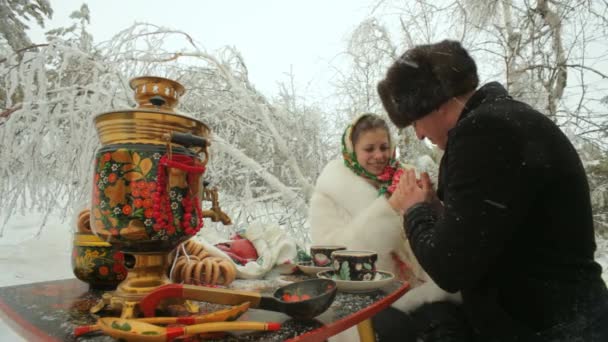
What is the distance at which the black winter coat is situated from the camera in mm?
993

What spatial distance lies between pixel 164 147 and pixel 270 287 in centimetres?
60

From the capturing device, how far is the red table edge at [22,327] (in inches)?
28.3

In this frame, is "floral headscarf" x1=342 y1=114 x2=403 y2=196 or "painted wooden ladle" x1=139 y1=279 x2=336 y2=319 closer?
"painted wooden ladle" x1=139 y1=279 x2=336 y2=319

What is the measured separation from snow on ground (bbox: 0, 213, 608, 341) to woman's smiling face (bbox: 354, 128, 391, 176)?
9.38 feet

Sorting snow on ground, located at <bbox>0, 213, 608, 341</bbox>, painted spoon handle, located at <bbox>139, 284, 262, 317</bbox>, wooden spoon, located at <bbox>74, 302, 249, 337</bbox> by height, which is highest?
A: painted spoon handle, located at <bbox>139, 284, 262, 317</bbox>

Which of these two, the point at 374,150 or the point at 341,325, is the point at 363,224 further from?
the point at 341,325

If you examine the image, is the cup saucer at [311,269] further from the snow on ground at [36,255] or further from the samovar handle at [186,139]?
the snow on ground at [36,255]

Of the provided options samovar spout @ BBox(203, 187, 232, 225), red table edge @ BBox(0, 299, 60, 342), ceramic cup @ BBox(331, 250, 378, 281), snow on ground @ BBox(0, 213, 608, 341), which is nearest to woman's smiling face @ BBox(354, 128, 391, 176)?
ceramic cup @ BBox(331, 250, 378, 281)

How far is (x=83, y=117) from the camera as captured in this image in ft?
10.4

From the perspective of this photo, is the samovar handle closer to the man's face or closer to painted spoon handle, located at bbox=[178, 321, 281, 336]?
painted spoon handle, located at bbox=[178, 321, 281, 336]

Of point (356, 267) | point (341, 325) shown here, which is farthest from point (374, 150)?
point (341, 325)

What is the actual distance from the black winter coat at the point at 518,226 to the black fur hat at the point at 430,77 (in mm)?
233

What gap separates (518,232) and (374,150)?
1308 mm

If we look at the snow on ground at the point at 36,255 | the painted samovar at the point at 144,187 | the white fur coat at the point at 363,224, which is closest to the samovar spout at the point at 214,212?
the painted samovar at the point at 144,187
